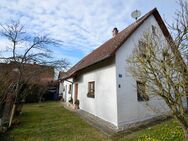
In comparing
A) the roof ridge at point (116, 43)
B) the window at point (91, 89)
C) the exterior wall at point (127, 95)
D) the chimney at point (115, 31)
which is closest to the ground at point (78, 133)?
the exterior wall at point (127, 95)

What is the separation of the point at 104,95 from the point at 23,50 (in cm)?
557

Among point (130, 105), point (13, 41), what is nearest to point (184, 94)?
point (130, 105)

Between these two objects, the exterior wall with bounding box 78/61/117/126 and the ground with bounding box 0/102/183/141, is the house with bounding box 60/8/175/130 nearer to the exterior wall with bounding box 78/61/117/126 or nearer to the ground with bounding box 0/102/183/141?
the exterior wall with bounding box 78/61/117/126

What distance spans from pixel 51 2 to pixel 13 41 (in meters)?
3.34

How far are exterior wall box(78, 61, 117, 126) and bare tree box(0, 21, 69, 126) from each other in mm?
2509

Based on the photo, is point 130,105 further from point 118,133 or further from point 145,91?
point 145,91

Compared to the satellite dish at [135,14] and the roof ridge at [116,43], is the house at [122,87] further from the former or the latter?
the satellite dish at [135,14]

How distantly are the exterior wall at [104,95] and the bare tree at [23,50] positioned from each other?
2.51 m

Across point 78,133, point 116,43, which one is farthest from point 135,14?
point 78,133

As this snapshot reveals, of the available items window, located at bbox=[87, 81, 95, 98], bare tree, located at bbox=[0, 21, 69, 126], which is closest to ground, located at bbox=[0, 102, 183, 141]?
bare tree, located at bbox=[0, 21, 69, 126]

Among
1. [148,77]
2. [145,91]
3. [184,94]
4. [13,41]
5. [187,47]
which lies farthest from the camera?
[13,41]

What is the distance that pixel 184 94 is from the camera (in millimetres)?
4277

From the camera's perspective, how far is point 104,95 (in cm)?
996

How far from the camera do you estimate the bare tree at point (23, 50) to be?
31.8 feet
